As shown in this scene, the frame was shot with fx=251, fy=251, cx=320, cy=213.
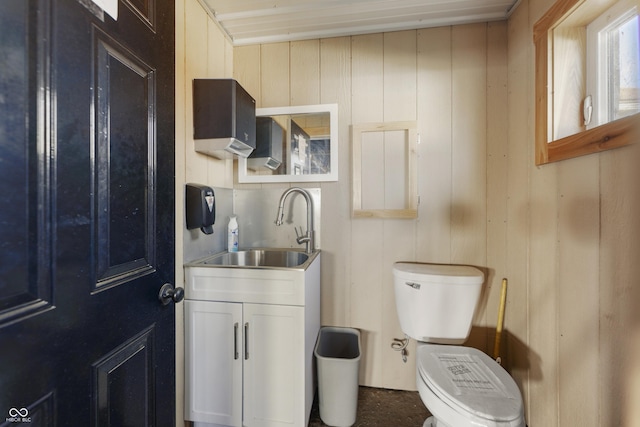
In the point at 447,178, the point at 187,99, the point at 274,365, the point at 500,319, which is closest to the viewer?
the point at 274,365

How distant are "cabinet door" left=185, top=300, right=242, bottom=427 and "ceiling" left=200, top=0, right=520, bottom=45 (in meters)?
1.55

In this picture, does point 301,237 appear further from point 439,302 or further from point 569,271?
point 569,271

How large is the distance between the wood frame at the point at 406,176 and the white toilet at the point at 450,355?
1.02ft

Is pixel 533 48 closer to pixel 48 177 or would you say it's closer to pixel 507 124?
pixel 507 124

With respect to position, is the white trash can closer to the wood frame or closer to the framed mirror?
the wood frame

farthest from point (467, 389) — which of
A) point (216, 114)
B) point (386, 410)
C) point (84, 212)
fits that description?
point (216, 114)

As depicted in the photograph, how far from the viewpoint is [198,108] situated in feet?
4.19

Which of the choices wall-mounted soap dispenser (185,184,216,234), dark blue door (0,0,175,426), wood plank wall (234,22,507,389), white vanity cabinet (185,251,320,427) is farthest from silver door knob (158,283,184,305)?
wood plank wall (234,22,507,389)

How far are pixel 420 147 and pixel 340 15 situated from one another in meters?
0.86

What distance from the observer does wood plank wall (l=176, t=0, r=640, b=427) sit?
3.61ft

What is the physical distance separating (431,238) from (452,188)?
32cm

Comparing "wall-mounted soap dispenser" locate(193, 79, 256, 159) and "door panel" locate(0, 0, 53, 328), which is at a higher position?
"wall-mounted soap dispenser" locate(193, 79, 256, 159)

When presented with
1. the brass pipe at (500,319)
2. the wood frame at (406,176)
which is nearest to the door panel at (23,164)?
the wood frame at (406,176)

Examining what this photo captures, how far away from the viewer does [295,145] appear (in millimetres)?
1609
